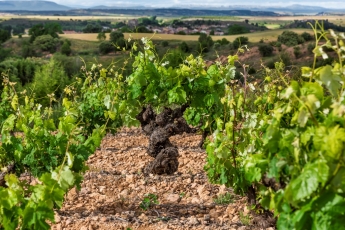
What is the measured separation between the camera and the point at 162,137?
285 inches

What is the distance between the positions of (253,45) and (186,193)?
39.0 metres

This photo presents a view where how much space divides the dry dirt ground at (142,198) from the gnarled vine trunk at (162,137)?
0.46ft

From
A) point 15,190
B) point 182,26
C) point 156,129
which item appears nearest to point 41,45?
point 182,26

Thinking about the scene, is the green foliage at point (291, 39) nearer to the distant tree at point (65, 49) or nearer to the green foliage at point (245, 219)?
the distant tree at point (65, 49)

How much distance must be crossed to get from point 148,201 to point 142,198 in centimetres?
23

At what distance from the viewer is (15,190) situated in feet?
11.0

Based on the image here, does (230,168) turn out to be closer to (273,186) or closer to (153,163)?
(273,186)

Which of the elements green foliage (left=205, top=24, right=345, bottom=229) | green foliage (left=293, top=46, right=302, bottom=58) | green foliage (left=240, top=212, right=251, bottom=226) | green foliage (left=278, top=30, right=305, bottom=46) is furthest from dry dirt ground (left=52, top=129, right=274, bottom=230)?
green foliage (left=278, top=30, right=305, bottom=46)

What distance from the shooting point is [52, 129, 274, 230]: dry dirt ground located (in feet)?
16.8

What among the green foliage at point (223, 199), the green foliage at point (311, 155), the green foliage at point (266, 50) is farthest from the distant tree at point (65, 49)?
the green foliage at point (311, 155)

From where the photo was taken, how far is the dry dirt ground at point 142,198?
16.8 feet

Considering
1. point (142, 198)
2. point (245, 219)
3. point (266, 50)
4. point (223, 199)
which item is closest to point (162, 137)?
point (142, 198)

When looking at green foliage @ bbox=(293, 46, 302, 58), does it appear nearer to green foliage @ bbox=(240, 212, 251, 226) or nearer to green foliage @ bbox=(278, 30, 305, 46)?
green foliage @ bbox=(278, 30, 305, 46)

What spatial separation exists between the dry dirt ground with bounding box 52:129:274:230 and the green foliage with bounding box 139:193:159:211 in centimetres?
4
